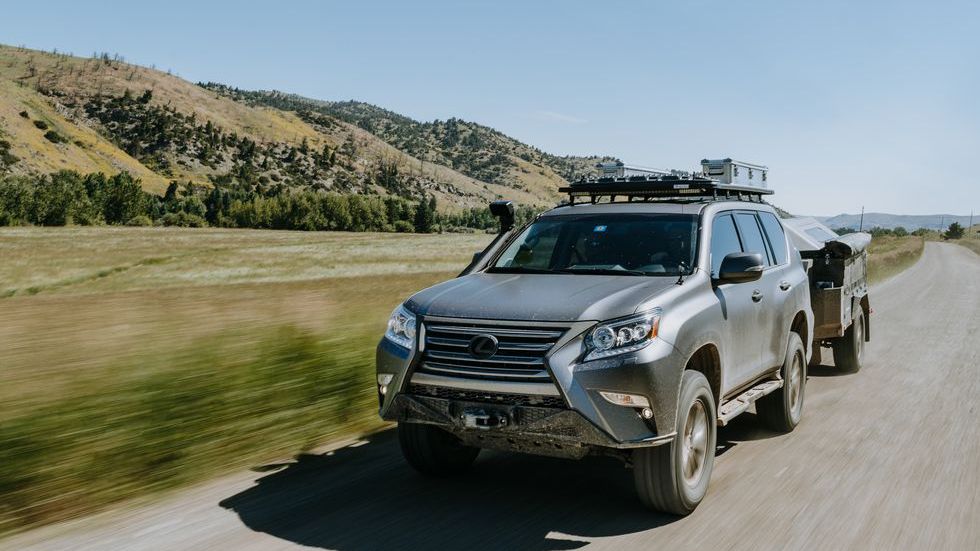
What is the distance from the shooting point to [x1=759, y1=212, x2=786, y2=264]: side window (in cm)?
729

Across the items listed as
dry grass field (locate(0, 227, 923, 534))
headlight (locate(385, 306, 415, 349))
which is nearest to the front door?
headlight (locate(385, 306, 415, 349))

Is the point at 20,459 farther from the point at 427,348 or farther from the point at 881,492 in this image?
the point at 881,492

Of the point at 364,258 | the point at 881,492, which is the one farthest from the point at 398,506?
the point at 364,258

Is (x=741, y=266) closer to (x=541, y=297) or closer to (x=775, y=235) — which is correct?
(x=541, y=297)

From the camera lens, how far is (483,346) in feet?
15.5

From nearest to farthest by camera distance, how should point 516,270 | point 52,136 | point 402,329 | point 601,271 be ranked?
point 402,329, point 601,271, point 516,270, point 52,136

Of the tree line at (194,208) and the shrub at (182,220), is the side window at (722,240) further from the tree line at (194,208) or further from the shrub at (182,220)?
the shrub at (182,220)

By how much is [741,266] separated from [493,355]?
1.85 m

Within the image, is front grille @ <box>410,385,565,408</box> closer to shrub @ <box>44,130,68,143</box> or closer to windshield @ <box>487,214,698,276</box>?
windshield @ <box>487,214,698,276</box>

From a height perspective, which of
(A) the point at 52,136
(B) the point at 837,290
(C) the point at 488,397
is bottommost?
(C) the point at 488,397

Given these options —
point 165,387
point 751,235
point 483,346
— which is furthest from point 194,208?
point 483,346

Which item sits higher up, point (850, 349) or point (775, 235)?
point (775, 235)

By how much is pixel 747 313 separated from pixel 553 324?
6.75 feet

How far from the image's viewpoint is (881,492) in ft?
18.1
